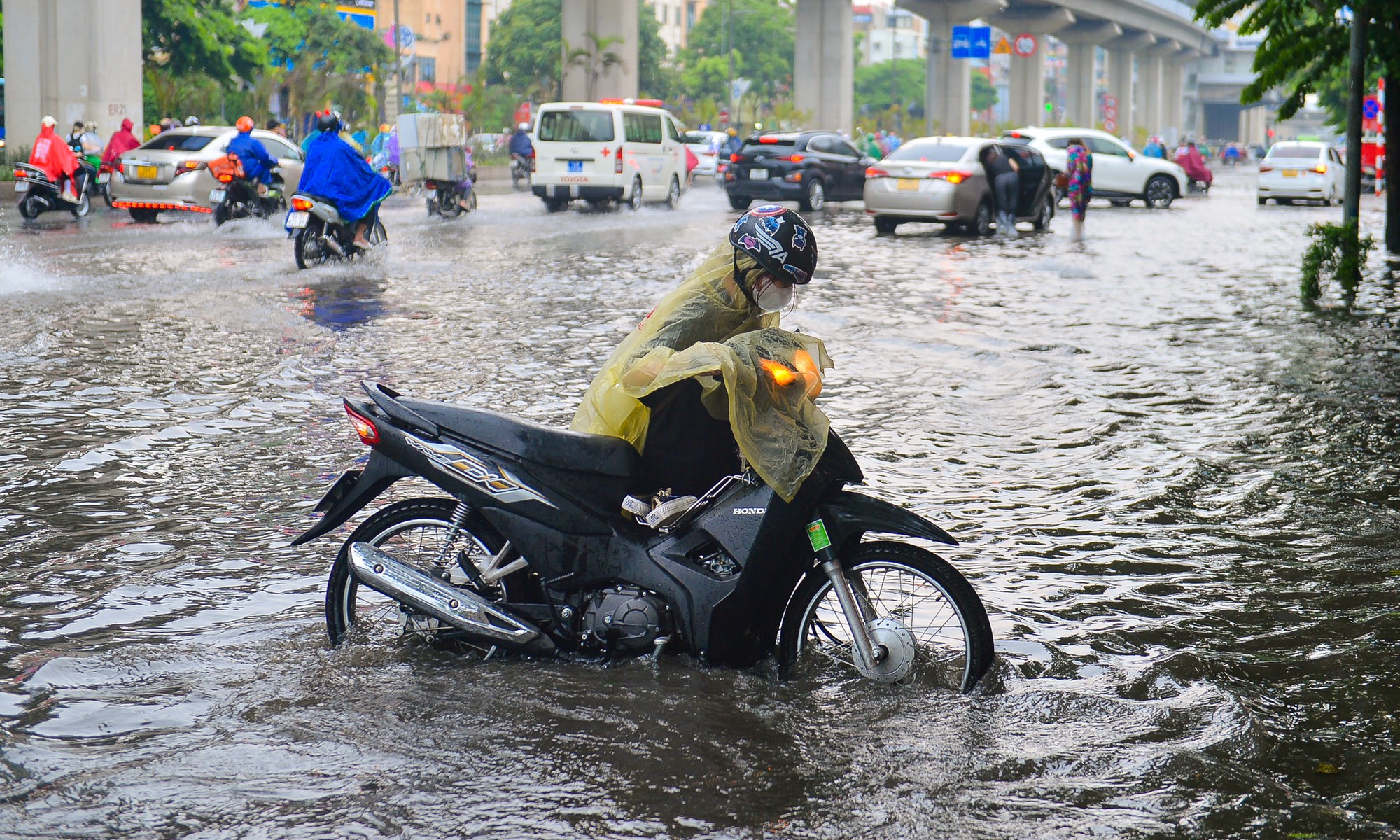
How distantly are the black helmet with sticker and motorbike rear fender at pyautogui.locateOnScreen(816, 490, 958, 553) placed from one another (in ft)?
2.09

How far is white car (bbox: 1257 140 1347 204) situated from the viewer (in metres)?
33.8

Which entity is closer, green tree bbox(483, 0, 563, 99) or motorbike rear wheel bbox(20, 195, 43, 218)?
motorbike rear wheel bbox(20, 195, 43, 218)

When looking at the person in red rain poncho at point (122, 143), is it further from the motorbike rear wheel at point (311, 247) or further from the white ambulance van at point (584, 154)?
the motorbike rear wheel at point (311, 247)

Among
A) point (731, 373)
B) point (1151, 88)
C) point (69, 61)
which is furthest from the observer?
point (1151, 88)

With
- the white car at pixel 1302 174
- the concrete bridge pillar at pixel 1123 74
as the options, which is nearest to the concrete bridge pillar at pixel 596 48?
the white car at pixel 1302 174

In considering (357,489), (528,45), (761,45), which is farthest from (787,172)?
(761,45)

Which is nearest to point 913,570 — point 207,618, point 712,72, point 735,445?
point 735,445

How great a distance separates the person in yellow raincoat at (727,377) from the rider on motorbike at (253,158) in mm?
17899

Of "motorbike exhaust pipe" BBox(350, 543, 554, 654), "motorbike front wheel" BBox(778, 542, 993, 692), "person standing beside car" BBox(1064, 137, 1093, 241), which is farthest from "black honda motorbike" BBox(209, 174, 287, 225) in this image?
"motorbike front wheel" BBox(778, 542, 993, 692)

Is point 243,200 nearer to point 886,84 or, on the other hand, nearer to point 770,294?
point 770,294

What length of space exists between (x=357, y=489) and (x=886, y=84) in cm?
12387

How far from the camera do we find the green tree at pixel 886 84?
121 meters

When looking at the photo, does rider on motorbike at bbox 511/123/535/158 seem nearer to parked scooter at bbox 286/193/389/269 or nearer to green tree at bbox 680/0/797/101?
parked scooter at bbox 286/193/389/269

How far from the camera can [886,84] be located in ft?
407
